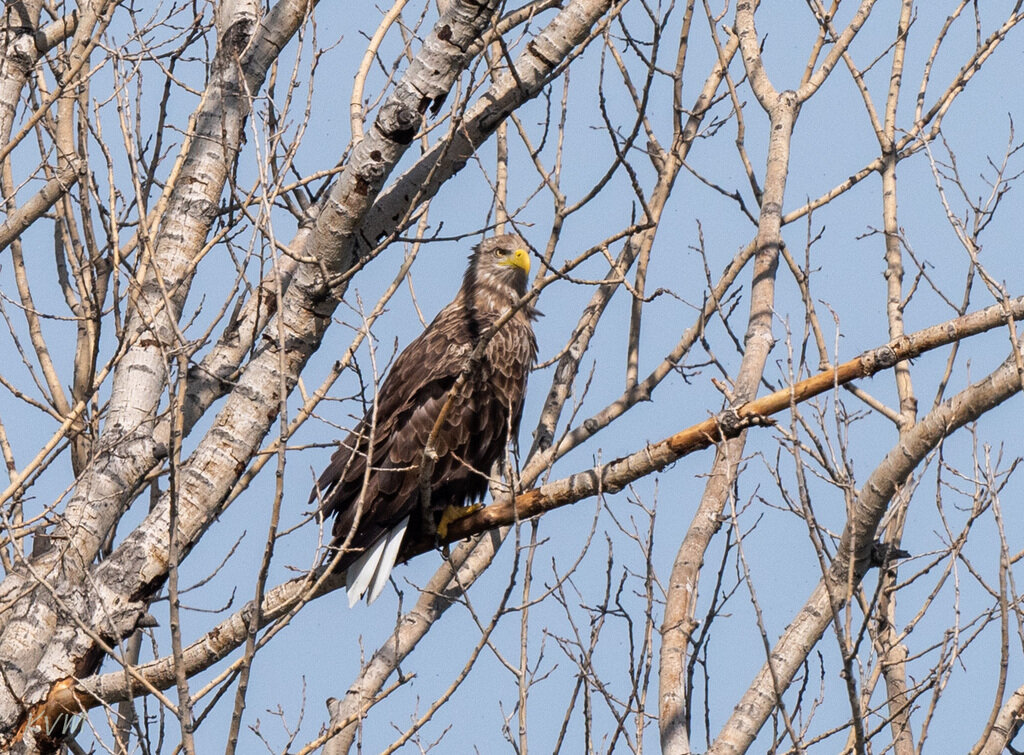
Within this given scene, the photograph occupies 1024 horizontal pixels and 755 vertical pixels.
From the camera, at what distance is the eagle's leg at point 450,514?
483cm

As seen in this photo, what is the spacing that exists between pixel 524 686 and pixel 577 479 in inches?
25.3

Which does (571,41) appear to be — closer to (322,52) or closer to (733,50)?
(322,52)

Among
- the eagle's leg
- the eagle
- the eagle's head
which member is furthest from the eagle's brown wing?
the eagle's head

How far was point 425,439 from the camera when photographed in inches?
200

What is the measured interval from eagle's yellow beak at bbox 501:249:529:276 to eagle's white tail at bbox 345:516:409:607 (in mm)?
1865

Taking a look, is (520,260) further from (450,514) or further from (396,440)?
(450,514)

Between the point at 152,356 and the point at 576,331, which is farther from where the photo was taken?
the point at 576,331

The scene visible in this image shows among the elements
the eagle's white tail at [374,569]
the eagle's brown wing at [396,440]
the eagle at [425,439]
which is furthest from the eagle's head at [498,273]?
the eagle's white tail at [374,569]

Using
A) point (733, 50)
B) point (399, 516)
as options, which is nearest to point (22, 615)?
point (399, 516)

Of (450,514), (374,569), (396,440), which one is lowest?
(374,569)

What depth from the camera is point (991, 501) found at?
12.4 ft

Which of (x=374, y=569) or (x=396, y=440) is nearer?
(x=374, y=569)

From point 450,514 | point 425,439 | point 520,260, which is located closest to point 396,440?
point 425,439

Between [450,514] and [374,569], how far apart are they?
387 millimetres
